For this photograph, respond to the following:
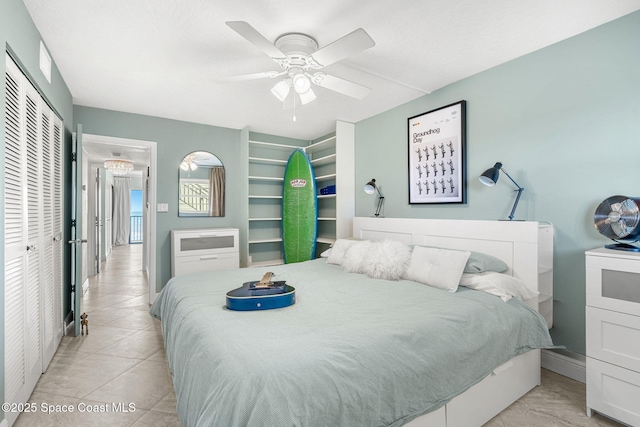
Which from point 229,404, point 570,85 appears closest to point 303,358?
point 229,404

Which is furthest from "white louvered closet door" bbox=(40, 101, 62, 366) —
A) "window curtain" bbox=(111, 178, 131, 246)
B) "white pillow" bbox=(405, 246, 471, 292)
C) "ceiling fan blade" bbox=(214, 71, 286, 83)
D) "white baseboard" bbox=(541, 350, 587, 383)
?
"window curtain" bbox=(111, 178, 131, 246)

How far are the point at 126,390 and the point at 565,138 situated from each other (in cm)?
344

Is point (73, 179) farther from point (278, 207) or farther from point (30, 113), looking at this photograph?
point (278, 207)

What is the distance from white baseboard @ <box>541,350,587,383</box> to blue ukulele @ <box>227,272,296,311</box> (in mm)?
1993

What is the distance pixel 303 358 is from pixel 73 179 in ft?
9.62

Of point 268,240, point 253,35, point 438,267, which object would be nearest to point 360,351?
point 438,267

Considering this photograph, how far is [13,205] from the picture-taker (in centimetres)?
162

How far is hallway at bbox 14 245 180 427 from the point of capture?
1.69 m

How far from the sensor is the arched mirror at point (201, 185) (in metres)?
4.03

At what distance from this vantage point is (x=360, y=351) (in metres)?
1.21

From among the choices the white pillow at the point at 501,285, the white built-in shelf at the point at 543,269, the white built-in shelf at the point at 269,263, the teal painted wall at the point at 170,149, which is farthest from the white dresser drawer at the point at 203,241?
the white built-in shelf at the point at 543,269

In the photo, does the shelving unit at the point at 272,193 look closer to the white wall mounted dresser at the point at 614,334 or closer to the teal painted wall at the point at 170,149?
the teal painted wall at the point at 170,149

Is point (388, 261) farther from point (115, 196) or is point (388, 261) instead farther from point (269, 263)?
point (115, 196)

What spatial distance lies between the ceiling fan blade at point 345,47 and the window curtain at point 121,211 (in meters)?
9.87
